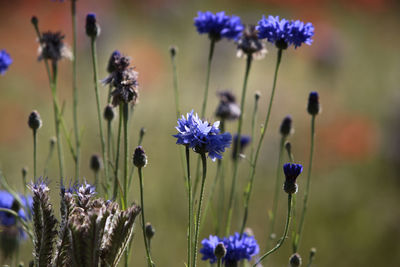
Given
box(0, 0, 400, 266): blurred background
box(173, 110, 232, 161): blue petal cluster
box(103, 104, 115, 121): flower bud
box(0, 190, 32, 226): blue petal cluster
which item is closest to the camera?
box(173, 110, 232, 161): blue petal cluster

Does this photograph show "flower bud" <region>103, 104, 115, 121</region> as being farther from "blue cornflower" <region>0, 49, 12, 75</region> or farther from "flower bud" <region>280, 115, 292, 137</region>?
"flower bud" <region>280, 115, 292, 137</region>

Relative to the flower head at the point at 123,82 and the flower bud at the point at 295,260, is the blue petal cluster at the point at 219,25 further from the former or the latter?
the flower bud at the point at 295,260

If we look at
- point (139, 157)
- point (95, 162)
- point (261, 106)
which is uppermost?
point (261, 106)

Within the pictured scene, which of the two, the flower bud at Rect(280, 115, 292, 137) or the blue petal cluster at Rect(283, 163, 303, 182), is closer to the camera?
the blue petal cluster at Rect(283, 163, 303, 182)

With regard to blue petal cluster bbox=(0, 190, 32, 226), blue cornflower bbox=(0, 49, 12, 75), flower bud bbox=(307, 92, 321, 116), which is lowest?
blue petal cluster bbox=(0, 190, 32, 226)

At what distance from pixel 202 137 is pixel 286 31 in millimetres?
319

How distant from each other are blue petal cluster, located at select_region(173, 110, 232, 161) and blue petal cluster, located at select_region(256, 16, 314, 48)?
0.29 metres

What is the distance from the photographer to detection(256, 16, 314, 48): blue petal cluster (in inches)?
38.4

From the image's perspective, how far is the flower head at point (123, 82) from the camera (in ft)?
3.09

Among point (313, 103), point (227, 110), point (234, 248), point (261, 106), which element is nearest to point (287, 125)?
point (313, 103)

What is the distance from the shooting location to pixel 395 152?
2.44 m

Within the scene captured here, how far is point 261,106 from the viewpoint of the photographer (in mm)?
2678

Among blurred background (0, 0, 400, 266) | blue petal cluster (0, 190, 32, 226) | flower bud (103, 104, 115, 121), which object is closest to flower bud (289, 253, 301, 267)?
flower bud (103, 104, 115, 121)

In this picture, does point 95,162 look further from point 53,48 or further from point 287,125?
point 287,125
